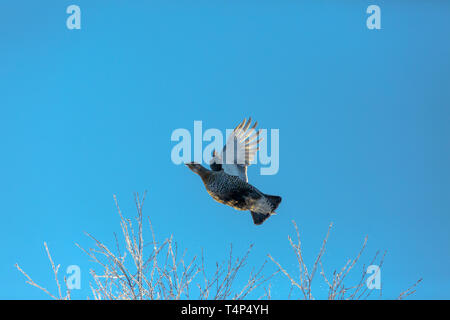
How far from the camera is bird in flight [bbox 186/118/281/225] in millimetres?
5320

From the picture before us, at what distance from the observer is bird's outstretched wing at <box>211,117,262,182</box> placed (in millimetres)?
5969

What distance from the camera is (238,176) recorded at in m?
5.74

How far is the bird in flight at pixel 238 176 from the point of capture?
532 cm

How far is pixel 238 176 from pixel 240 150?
1.54 ft

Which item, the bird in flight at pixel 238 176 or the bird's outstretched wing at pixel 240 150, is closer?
the bird in flight at pixel 238 176

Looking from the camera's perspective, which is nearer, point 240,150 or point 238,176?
point 238,176

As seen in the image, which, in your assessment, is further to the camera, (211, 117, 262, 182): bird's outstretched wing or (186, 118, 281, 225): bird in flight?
(211, 117, 262, 182): bird's outstretched wing

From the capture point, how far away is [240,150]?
605 centimetres

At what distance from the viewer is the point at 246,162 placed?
6074mm

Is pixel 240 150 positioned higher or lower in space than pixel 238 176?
higher
